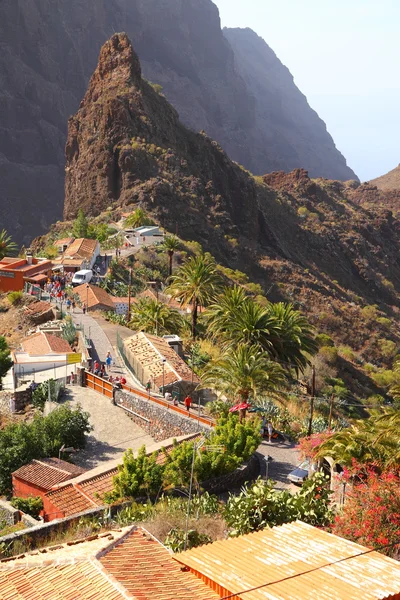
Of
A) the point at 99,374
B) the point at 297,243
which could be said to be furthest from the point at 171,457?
the point at 297,243

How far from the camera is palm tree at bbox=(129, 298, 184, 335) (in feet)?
142

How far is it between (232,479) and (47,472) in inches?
245

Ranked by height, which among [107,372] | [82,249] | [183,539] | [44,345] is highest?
[82,249]

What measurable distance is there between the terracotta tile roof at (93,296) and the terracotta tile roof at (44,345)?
28.2 feet

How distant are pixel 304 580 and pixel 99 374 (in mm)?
23146

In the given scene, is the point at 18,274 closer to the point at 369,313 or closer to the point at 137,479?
the point at 137,479

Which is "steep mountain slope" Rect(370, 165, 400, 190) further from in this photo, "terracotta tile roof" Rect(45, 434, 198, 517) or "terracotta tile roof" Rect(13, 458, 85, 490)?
"terracotta tile roof" Rect(45, 434, 198, 517)

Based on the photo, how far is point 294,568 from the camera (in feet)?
41.1

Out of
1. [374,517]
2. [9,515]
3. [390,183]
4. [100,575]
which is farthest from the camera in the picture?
[390,183]

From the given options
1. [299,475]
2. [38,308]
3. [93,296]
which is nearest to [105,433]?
[299,475]

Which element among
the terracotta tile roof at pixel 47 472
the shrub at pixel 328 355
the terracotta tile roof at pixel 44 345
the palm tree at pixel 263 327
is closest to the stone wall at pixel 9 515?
the terracotta tile roof at pixel 47 472

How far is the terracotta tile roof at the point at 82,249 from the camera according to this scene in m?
62.0

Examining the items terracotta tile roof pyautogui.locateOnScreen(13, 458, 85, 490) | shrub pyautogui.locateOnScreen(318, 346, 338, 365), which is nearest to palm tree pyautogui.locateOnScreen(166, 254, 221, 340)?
shrub pyautogui.locateOnScreen(318, 346, 338, 365)

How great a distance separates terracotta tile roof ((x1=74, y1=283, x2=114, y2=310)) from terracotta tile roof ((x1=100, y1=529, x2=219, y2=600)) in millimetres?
36680
